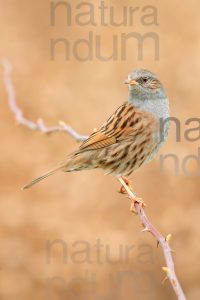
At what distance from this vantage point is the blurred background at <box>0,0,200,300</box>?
7789 mm

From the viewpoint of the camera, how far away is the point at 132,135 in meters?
5.07

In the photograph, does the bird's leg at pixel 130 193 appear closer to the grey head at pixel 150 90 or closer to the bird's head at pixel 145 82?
the grey head at pixel 150 90

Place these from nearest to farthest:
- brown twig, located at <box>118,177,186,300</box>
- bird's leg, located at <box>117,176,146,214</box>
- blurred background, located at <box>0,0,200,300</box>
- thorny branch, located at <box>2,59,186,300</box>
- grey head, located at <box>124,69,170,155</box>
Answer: brown twig, located at <box>118,177,186,300</box>
thorny branch, located at <box>2,59,186,300</box>
bird's leg, located at <box>117,176,146,214</box>
grey head, located at <box>124,69,170,155</box>
blurred background, located at <box>0,0,200,300</box>

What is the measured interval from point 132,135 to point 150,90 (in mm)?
355

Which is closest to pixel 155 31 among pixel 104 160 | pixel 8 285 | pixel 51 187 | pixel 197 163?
pixel 197 163

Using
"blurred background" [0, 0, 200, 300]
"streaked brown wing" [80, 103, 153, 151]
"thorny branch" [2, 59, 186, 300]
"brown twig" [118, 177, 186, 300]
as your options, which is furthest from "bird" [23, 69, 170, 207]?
"blurred background" [0, 0, 200, 300]

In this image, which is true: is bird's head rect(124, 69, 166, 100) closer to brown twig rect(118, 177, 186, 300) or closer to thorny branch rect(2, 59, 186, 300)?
thorny branch rect(2, 59, 186, 300)

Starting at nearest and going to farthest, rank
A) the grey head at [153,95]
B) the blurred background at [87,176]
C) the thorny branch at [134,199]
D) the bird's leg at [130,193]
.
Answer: the thorny branch at [134,199], the bird's leg at [130,193], the grey head at [153,95], the blurred background at [87,176]

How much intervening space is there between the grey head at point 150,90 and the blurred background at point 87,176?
2752 millimetres

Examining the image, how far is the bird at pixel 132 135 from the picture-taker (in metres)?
4.91

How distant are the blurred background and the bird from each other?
258 centimetres

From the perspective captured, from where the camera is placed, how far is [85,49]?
8969mm

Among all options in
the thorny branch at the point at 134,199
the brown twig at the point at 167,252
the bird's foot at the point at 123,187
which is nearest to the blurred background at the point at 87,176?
the bird's foot at the point at 123,187

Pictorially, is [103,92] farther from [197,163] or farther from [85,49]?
Answer: [197,163]
